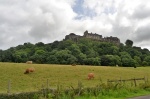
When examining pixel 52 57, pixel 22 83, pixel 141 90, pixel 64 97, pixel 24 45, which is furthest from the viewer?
pixel 24 45

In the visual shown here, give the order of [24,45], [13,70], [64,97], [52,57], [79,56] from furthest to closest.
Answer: [24,45]
[79,56]
[52,57]
[13,70]
[64,97]

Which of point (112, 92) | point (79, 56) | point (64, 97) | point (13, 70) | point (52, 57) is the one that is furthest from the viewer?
point (79, 56)

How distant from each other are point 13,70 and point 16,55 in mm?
76494

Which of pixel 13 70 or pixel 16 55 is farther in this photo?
pixel 16 55

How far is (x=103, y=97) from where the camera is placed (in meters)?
29.2

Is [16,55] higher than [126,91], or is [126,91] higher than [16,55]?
[16,55]

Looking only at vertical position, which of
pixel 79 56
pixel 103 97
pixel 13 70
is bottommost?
pixel 103 97

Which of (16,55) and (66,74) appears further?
(16,55)

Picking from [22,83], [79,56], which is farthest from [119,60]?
A: [22,83]

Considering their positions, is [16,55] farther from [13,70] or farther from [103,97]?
[103,97]

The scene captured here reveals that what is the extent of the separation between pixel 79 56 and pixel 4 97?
112m

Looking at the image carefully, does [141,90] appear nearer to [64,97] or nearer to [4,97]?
[64,97]

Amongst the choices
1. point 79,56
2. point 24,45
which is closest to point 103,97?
point 79,56

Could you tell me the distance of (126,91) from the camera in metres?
33.2
